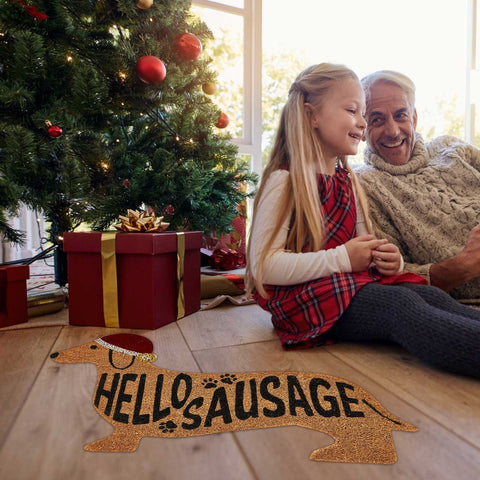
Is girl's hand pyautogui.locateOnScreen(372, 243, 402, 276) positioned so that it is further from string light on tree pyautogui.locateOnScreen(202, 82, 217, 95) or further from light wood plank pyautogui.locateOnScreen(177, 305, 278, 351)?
string light on tree pyautogui.locateOnScreen(202, 82, 217, 95)

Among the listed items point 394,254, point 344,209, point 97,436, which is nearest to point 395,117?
point 344,209

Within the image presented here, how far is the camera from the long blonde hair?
89cm

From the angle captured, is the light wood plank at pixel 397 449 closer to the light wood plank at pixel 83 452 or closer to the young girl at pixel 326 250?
the light wood plank at pixel 83 452

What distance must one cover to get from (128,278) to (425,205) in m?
A: 0.90

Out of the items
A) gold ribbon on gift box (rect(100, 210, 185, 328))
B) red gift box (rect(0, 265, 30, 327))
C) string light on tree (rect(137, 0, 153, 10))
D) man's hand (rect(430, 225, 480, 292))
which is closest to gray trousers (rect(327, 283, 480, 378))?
man's hand (rect(430, 225, 480, 292))

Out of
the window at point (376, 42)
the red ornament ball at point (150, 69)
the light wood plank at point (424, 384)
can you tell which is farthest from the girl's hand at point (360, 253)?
the window at point (376, 42)

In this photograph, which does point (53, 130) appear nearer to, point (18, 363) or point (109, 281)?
point (109, 281)

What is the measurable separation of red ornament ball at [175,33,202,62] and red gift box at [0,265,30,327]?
0.88 meters

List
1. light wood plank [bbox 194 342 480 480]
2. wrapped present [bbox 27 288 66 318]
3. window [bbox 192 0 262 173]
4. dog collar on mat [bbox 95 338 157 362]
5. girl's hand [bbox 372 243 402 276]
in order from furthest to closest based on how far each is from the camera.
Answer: window [bbox 192 0 262 173] → wrapped present [bbox 27 288 66 318] → girl's hand [bbox 372 243 402 276] → dog collar on mat [bbox 95 338 157 362] → light wood plank [bbox 194 342 480 480]

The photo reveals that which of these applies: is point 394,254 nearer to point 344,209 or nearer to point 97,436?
point 344,209

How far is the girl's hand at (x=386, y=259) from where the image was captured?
0.88 m

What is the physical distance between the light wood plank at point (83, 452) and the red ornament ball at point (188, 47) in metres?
1.16

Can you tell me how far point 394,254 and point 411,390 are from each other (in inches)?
13.6

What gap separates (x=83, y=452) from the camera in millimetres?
461
